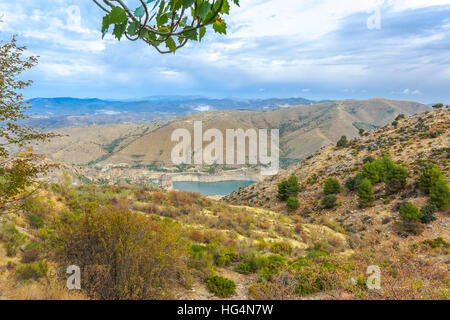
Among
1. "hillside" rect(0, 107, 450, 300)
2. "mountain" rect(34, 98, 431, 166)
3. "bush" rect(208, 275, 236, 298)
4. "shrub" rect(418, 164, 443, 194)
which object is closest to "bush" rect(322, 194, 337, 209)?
"hillside" rect(0, 107, 450, 300)

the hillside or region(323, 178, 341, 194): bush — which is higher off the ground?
the hillside

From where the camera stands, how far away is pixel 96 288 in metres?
3.50

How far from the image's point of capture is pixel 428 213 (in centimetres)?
1329

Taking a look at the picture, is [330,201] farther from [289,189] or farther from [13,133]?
[13,133]

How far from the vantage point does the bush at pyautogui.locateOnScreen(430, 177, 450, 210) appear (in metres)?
13.7

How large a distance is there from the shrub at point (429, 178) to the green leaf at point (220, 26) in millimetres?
19475

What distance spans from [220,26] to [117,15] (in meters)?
0.63

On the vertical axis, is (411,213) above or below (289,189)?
above

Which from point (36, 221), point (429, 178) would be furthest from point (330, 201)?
point (36, 221)

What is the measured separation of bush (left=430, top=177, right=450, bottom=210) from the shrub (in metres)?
0.74

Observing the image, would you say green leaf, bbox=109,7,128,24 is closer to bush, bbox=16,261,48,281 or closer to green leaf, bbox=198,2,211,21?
green leaf, bbox=198,2,211,21

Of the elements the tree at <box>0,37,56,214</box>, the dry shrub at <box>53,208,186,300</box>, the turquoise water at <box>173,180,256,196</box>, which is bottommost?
the turquoise water at <box>173,180,256,196</box>

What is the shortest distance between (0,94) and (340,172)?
85.3 feet
